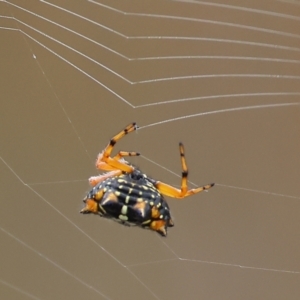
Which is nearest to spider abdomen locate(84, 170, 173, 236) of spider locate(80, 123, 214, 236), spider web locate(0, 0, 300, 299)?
spider locate(80, 123, 214, 236)

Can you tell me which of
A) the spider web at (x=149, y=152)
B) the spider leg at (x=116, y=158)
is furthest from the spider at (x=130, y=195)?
the spider web at (x=149, y=152)

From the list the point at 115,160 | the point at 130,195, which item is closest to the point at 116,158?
the point at 115,160

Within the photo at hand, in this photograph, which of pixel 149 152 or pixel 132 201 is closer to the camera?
pixel 132 201

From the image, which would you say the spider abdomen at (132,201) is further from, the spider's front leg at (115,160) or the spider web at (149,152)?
the spider web at (149,152)

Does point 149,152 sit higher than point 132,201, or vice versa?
point 132,201

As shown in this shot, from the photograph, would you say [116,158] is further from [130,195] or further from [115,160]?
[130,195]
